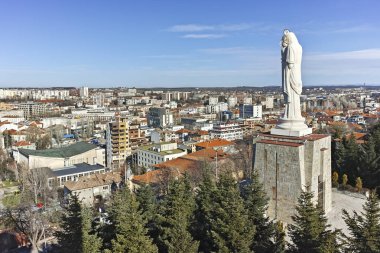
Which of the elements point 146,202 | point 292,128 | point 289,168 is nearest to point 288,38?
point 292,128

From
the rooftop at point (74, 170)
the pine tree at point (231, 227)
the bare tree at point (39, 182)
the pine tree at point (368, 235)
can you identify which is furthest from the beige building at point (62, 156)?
the pine tree at point (368, 235)

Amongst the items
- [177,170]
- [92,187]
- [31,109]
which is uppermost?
[31,109]

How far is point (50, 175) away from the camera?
93.3ft

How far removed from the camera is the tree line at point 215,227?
7.51 meters

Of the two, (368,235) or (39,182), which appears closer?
(368,235)

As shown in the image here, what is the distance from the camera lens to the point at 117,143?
36.8 metres

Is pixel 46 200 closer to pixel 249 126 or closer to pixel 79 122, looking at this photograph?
pixel 249 126

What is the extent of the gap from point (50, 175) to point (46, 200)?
14.6 feet

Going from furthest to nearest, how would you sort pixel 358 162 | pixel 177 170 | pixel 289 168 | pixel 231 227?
pixel 177 170 → pixel 358 162 → pixel 289 168 → pixel 231 227

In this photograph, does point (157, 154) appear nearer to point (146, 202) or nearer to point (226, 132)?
point (226, 132)

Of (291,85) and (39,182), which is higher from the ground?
(291,85)

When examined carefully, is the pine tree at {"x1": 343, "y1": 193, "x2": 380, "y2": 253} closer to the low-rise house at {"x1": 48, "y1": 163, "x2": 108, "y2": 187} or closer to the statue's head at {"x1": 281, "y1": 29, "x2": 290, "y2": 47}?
the statue's head at {"x1": 281, "y1": 29, "x2": 290, "y2": 47}

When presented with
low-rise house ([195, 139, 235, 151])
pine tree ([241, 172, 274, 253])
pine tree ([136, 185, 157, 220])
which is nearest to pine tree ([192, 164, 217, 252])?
pine tree ([241, 172, 274, 253])

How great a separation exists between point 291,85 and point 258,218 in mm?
4933
